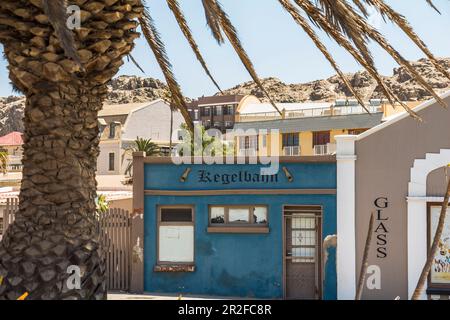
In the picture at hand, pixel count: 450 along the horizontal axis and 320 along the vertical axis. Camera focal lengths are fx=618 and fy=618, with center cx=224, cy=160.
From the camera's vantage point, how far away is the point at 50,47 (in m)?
5.13

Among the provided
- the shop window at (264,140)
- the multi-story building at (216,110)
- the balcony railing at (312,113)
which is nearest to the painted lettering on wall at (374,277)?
the balcony railing at (312,113)

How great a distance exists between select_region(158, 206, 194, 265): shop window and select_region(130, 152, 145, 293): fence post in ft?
1.43

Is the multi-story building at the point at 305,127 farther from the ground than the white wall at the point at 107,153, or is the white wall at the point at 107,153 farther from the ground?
the multi-story building at the point at 305,127

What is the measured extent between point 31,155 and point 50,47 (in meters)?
0.93

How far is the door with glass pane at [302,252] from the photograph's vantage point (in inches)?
544

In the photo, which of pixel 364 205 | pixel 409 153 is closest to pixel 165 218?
pixel 364 205

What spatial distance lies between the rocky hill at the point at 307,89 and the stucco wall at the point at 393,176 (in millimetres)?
97763

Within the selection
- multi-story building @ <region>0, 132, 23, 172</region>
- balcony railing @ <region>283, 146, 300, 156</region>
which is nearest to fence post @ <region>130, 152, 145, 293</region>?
balcony railing @ <region>283, 146, 300, 156</region>

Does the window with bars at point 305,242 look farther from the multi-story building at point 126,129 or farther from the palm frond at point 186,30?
the multi-story building at point 126,129

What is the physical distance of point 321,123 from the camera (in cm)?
4512

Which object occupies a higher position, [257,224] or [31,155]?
[31,155]

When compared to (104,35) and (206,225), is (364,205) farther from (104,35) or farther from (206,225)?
(104,35)

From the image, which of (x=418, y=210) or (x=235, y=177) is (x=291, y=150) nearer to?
(x=235, y=177)

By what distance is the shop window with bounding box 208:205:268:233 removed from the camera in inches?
550
